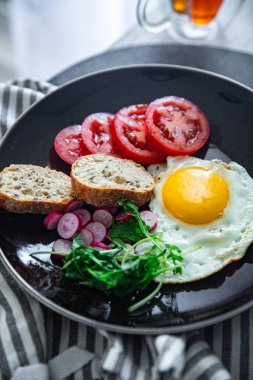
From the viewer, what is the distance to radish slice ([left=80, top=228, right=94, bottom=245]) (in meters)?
3.20

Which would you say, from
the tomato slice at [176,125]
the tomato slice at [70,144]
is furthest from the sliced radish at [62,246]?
the tomato slice at [176,125]

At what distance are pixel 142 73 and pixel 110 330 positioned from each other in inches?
91.4

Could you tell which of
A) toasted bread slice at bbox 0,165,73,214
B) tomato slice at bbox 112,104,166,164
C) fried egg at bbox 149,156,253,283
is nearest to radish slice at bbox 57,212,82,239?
toasted bread slice at bbox 0,165,73,214

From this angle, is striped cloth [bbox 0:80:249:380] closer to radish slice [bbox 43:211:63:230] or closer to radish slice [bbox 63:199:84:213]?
radish slice [bbox 43:211:63:230]

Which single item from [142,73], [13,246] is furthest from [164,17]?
[13,246]

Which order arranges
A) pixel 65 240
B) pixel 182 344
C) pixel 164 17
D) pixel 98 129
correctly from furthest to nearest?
pixel 164 17, pixel 98 129, pixel 65 240, pixel 182 344

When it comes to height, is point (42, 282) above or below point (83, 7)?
below

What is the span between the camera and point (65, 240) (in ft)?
10.7

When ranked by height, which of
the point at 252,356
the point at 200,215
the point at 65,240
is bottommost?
the point at 252,356

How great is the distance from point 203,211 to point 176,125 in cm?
77

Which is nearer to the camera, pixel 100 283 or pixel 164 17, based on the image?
pixel 100 283

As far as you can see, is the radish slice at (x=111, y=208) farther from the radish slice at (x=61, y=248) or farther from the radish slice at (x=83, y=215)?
the radish slice at (x=61, y=248)

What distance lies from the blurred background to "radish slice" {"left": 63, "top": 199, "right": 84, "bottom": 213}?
402 centimetres

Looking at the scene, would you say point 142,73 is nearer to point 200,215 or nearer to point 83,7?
point 200,215
